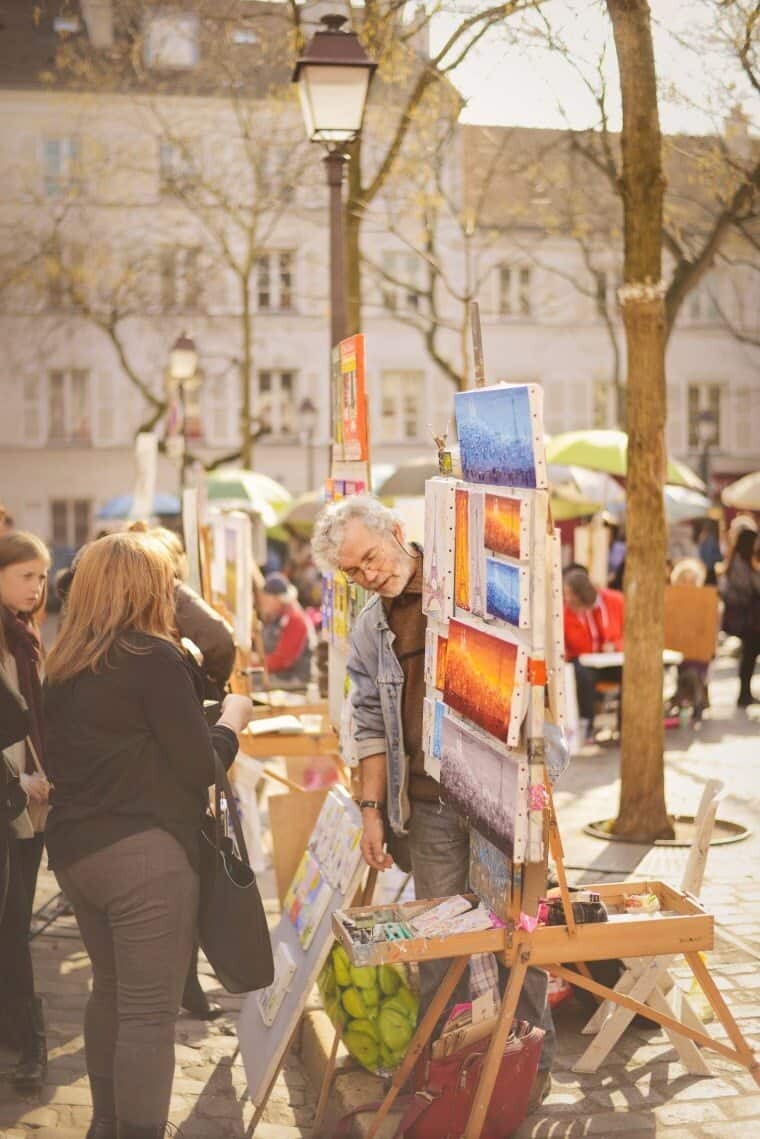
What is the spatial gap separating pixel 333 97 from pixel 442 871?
4817 millimetres

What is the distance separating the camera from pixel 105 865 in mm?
4000

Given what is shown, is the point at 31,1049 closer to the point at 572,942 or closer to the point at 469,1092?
the point at 469,1092

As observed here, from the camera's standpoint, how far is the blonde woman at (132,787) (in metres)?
3.98

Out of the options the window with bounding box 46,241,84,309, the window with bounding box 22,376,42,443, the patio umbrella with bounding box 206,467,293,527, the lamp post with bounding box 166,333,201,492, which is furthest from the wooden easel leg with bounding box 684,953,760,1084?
the window with bounding box 22,376,42,443

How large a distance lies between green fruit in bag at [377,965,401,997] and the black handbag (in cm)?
83

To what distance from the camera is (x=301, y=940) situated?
17.2 feet

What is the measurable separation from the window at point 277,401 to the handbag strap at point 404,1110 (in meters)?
38.2

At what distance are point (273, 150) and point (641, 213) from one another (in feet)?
92.0

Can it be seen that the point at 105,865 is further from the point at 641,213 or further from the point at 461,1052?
the point at 641,213

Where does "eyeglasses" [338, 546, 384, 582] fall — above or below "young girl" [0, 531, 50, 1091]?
above

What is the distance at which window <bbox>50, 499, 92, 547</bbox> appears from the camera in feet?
139

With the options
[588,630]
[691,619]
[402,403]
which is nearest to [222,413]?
[402,403]

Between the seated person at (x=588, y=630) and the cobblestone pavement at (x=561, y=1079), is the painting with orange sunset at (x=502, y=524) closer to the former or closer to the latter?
the cobblestone pavement at (x=561, y=1079)

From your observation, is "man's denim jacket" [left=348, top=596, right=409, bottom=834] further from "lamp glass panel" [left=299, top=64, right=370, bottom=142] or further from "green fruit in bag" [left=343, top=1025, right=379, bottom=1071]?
"lamp glass panel" [left=299, top=64, right=370, bottom=142]
